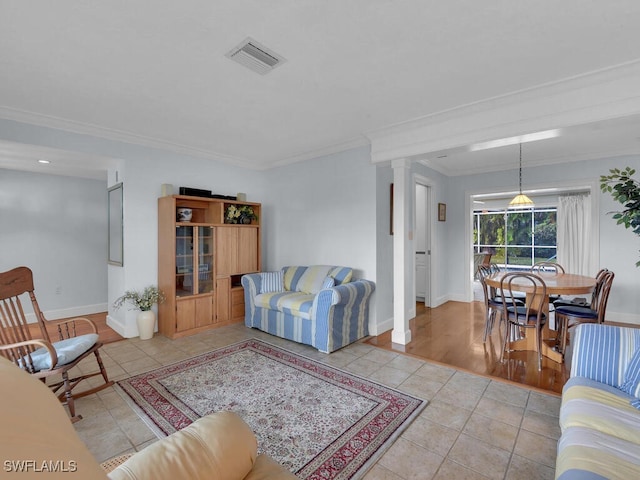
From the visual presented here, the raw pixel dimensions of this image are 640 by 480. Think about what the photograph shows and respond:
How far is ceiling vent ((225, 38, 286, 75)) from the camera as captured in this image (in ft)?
6.55

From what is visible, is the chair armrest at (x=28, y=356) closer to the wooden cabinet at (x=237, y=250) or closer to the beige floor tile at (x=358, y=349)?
the wooden cabinet at (x=237, y=250)

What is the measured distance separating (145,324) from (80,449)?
11.5 feet

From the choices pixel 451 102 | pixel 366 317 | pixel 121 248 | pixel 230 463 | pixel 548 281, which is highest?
pixel 451 102

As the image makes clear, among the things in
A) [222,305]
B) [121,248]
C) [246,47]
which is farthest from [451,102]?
[121,248]

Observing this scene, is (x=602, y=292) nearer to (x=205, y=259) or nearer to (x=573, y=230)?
(x=573, y=230)

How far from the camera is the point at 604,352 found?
182 cm

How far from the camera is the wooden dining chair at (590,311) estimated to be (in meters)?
3.05

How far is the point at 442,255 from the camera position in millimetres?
5699

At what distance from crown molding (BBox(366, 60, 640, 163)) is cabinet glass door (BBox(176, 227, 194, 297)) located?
9.12 ft

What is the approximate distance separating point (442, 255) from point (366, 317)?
2.57 metres

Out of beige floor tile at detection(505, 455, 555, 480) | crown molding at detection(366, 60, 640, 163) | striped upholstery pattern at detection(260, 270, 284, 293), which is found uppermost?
crown molding at detection(366, 60, 640, 163)

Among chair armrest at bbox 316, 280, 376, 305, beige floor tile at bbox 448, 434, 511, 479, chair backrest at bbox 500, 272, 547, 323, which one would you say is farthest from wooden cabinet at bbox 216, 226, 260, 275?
beige floor tile at bbox 448, 434, 511, 479

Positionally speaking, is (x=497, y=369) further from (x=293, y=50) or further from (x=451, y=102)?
(x=293, y=50)

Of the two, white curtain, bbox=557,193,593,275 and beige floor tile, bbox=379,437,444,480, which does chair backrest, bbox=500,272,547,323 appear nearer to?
beige floor tile, bbox=379,437,444,480
